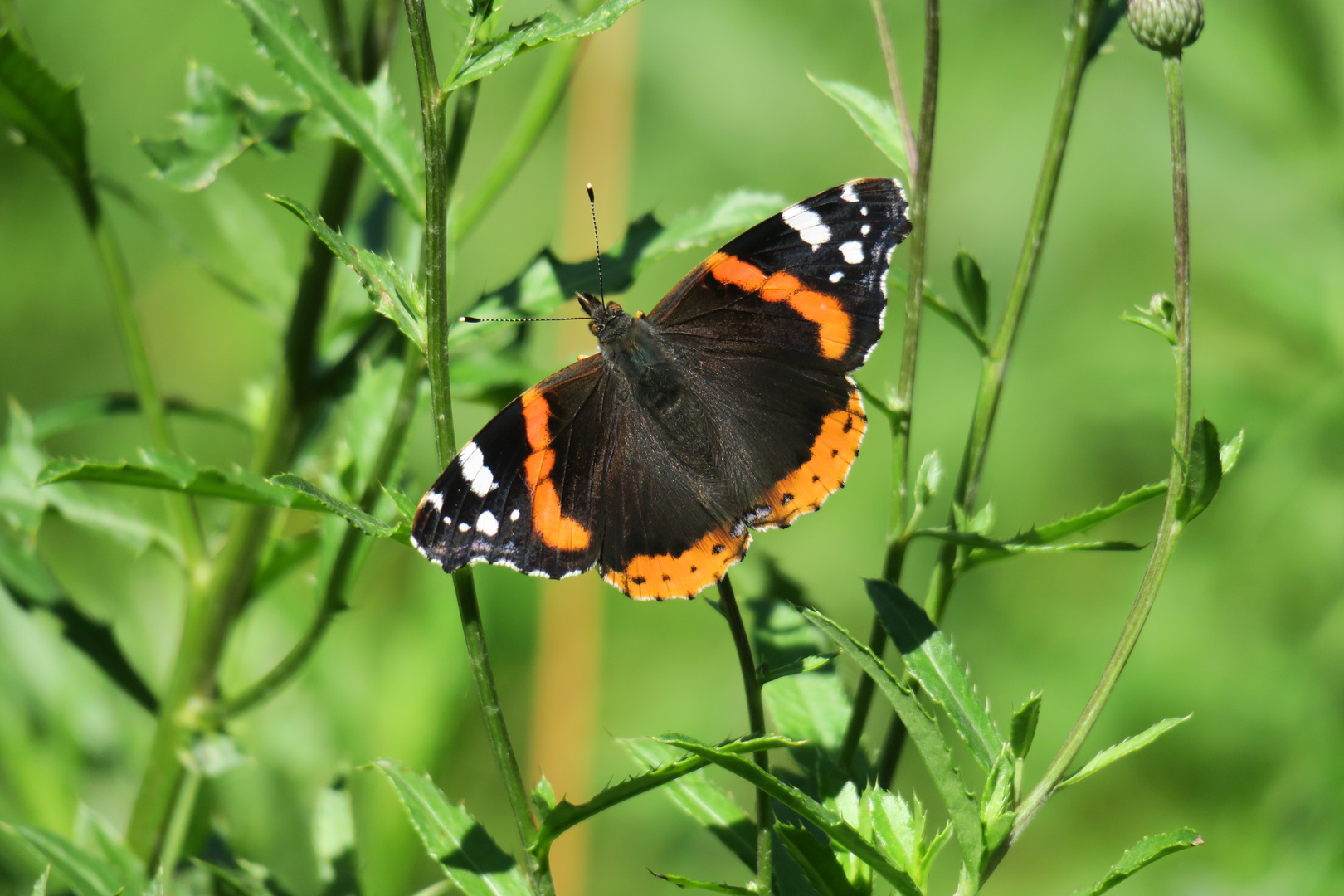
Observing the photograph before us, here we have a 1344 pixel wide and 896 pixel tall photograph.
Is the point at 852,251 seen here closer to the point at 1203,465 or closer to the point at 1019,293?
the point at 1019,293

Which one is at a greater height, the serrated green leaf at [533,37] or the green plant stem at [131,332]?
the serrated green leaf at [533,37]

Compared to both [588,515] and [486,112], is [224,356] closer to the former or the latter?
[486,112]

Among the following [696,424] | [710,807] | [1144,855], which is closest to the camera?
[1144,855]

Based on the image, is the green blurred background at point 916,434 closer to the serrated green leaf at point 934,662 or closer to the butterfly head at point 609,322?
the butterfly head at point 609,322

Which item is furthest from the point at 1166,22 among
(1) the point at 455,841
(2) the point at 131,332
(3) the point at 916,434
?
(3) the point at 916,434

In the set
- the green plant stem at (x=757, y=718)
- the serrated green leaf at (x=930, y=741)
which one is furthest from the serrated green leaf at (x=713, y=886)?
the serrated green leaf at (x=930, y=741)

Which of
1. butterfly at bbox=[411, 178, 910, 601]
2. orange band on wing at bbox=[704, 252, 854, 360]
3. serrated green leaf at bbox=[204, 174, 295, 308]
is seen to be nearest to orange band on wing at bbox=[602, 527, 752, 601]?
butterfly at bbox=[411, 178, 910, 601]
